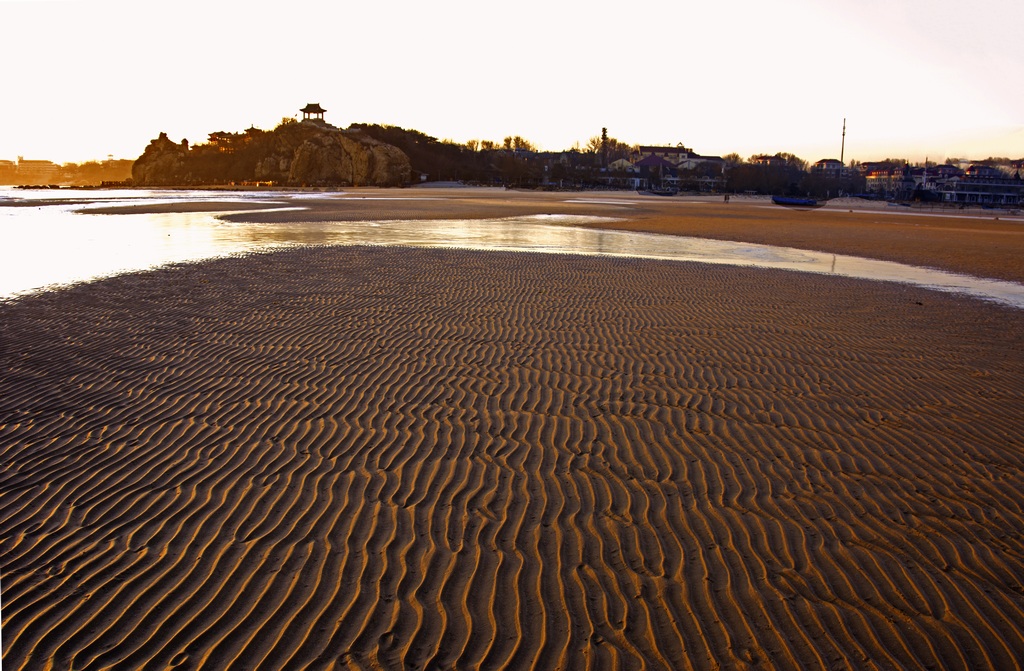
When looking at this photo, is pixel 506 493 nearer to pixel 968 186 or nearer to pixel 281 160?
pixel 281 160

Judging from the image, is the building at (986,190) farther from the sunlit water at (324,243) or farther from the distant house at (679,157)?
the sunlit water at (324,243)

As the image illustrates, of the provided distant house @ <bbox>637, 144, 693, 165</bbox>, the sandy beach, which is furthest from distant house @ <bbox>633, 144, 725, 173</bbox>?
the sandy beach

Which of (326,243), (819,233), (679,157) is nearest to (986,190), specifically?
(679,157)

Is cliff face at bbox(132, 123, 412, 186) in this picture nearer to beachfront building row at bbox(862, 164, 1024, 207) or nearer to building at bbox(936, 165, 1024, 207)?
beachfront building row at bbox(862, 164, 1024, 207)

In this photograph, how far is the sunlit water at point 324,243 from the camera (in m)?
18.6

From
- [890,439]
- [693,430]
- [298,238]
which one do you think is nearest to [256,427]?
[693,430]

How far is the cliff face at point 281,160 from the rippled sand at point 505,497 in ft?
344

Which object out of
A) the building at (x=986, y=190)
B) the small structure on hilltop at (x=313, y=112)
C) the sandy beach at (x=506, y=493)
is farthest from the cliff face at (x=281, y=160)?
the sandy beach at (x=506, y=493)

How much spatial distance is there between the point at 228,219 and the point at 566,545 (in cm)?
3557

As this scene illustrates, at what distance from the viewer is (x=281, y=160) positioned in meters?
122

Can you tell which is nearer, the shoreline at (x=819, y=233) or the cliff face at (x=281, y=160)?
the shoreline at (x=819, y=233)

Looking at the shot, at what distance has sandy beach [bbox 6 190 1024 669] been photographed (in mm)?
4113

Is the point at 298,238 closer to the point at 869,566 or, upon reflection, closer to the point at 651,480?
the point at 651,480

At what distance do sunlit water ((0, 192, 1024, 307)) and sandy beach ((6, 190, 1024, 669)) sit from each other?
742 cm
